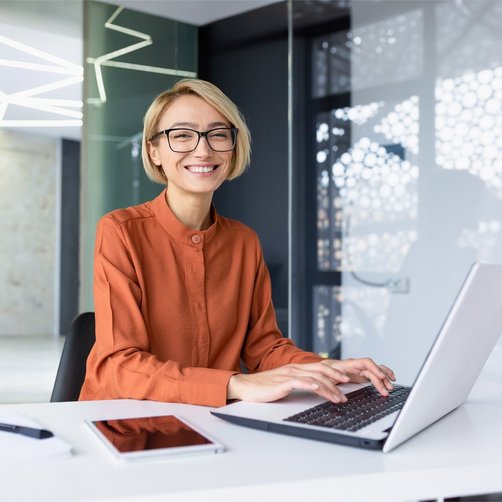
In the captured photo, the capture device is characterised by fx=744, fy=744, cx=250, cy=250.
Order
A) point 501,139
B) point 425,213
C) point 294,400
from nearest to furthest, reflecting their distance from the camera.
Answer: point 294,400, point 501,139, point 425,213

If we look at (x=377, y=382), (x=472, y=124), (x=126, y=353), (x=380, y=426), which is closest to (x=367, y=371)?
(x=377, y=382)

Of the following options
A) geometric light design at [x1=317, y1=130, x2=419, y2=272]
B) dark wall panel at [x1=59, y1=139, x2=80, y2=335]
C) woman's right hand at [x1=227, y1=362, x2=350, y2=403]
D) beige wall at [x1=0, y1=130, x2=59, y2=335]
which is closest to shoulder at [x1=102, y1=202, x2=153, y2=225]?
woman's right hand at [x1=227, y1=362, x2=350, y2=403]

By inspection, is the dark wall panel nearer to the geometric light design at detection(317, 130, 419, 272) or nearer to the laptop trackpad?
the geometric light design at detection(317, 130, 419, 272)

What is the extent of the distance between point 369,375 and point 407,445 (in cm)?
38

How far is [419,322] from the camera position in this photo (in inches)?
159

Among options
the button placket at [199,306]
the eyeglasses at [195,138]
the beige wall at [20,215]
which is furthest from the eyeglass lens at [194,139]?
the beige wall at [20,215]

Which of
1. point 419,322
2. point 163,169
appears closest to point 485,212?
point 419,322

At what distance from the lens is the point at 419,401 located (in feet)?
3.15

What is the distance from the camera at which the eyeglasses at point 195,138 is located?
1799 mm

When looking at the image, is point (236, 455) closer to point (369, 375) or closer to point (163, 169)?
point (369, 375)

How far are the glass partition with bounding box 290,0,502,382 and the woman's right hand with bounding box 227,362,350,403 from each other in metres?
2.71

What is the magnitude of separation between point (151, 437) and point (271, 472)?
0.20 m

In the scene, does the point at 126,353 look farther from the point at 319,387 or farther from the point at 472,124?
the point at 472,124

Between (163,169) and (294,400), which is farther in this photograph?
(163,169)
